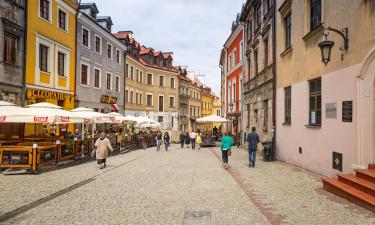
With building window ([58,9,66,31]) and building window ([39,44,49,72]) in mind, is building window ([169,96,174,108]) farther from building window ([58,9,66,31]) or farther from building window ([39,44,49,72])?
building window ([39,44,49,72])

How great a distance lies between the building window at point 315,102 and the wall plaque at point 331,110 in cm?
93

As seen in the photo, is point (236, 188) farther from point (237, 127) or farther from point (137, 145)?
point (237, 127)

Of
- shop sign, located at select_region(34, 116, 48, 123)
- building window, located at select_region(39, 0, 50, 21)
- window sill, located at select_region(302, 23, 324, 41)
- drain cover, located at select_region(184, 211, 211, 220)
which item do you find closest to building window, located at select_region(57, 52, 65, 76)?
building window, located at select_region(39, 0, 50, 21)

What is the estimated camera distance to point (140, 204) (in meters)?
7.58

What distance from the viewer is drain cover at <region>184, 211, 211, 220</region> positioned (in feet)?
21.2

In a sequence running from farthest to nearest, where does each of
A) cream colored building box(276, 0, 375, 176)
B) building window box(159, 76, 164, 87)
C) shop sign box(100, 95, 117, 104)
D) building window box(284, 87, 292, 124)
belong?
building window box(159, 76, 164, 87) → shop sign box(100, 95, 117, 104) → building window box(284, 87, 292, 124) → cream colored building box(276, 0, 375, 176)

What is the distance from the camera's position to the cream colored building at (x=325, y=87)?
894 cm

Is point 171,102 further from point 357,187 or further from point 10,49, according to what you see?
point 357,187

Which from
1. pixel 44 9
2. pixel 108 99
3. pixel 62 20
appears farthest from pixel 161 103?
pixel 44 9

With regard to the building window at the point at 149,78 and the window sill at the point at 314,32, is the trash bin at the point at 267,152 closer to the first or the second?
the window sill at the point at 314,32

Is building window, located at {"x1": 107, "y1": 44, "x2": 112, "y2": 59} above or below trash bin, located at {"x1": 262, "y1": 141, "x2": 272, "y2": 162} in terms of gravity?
above

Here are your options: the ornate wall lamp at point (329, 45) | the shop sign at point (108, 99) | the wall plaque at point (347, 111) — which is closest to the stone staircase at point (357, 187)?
the wall plaque at point (347, 111)

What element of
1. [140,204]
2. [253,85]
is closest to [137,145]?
[253,85]

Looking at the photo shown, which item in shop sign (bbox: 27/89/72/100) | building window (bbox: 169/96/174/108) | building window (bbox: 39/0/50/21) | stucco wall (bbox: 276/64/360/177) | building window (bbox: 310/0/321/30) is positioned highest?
building window (bbox: 39/0/50/21)
